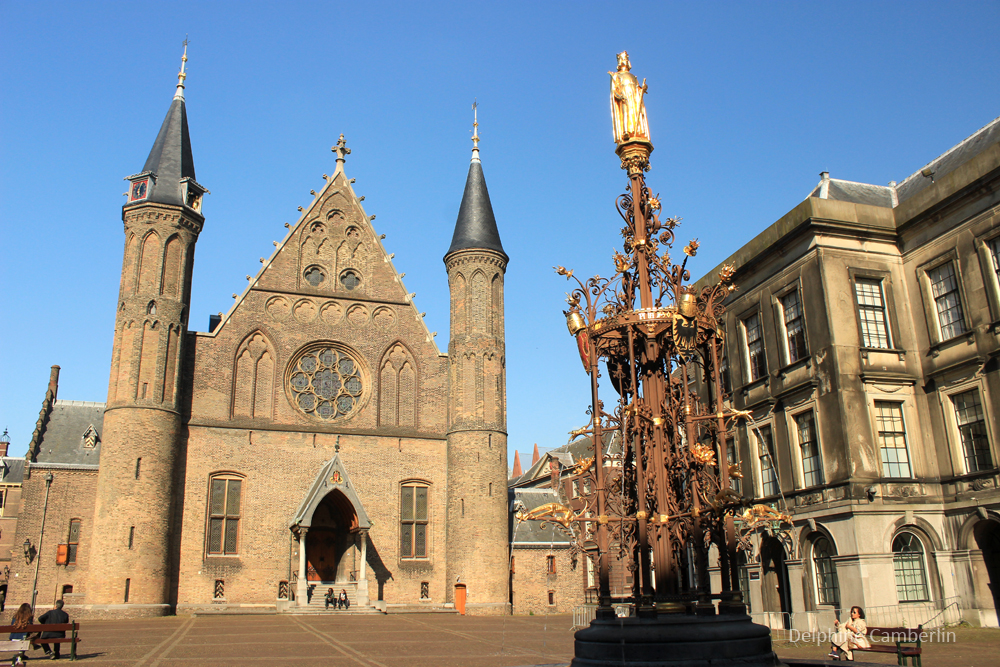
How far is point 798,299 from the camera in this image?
21344 mm

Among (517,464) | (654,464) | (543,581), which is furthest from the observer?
(517,464)

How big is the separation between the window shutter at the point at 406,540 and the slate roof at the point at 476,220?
12.5 metres

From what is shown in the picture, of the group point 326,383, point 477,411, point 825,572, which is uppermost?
point 326,383

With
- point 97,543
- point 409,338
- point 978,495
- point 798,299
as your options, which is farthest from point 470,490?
point 978,495

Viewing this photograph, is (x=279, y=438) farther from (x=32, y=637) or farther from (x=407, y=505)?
(x=32, y=637)

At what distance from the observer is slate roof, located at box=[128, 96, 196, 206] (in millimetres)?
32906

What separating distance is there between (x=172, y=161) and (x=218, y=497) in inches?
574

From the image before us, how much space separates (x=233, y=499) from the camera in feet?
102

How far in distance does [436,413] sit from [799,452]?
17812 millimetres

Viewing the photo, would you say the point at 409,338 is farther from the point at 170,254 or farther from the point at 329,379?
the point at 170,254

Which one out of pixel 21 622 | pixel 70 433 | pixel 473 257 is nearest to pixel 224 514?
pixel 70 433

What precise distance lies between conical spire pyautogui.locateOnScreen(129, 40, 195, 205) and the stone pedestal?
2971 centimetres

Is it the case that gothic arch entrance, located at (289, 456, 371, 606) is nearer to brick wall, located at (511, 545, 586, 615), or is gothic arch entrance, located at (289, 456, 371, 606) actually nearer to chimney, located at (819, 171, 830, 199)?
brick wall, located at (511, 545, 586, 615)

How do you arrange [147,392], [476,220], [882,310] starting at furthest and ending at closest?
[476,220]
[147,392]
[882,310]
